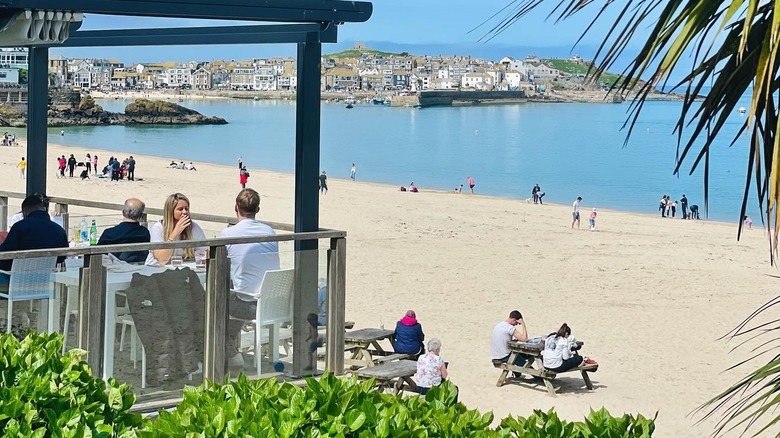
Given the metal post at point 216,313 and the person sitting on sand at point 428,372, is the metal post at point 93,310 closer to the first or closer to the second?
the metal post at point 216,313

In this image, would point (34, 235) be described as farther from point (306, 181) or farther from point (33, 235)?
point (306, 181)

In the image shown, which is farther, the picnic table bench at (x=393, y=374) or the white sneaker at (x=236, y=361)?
the picnic table bench at (x=393, y=374)

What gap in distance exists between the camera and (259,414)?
2939 mm

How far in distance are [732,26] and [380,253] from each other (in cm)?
2298

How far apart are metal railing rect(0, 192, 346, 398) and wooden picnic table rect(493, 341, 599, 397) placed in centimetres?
603

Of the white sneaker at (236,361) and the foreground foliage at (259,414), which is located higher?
the foreground foliage at (259,414)

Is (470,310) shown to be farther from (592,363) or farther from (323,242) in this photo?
(323,242)

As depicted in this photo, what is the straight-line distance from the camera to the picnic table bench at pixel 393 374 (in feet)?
35.0

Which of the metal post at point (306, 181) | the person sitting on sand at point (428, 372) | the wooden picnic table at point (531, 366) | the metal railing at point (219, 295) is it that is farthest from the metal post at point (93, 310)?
the wooden picnic table at point (531, 366)

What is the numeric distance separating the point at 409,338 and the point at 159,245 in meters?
6.57

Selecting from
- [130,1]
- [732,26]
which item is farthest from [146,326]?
[732,26]

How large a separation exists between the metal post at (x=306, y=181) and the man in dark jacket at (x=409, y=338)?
5490 millimetres

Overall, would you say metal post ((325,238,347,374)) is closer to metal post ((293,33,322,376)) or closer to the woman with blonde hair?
metal post ((293,33,322,376))

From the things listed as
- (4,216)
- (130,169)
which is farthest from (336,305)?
(130,169)
